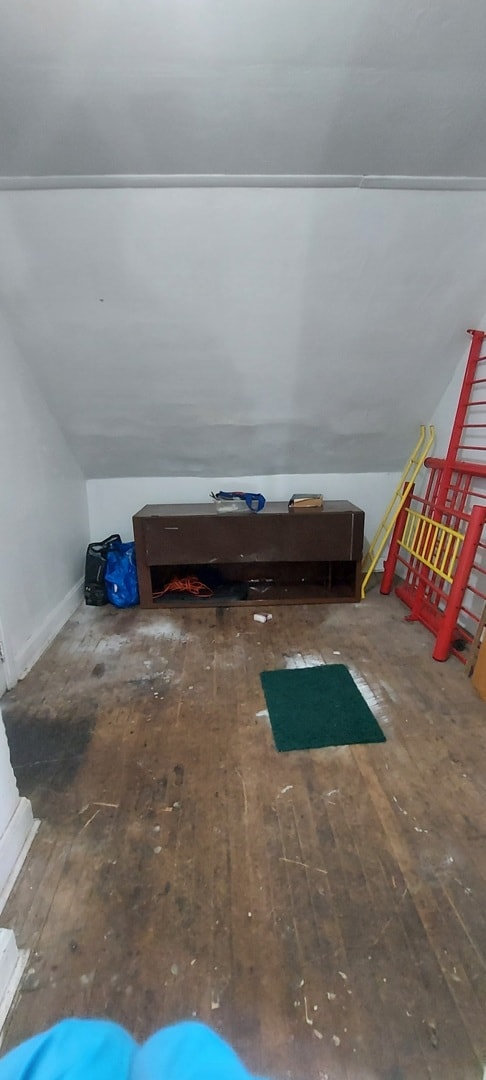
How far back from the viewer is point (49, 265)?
203cm

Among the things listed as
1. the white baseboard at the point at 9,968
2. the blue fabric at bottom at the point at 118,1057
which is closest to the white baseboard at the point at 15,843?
the white baseboard at the point at 9,968

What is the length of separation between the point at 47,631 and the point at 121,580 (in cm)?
58

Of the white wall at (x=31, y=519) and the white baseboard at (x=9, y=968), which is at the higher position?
the white wall at (x=31, y=519)

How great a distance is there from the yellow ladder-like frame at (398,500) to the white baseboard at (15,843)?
2.32 metres

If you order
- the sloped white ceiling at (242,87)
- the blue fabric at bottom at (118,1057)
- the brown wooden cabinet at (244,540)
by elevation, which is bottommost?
the brown wooden cabinet at (244,540)

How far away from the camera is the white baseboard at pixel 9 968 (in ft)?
3.35

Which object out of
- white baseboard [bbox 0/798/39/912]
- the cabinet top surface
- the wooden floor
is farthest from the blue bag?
white baseboard [bbox 0/798/39/912]

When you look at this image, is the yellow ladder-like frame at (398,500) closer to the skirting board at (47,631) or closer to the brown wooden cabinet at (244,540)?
the brown wooden cabinet at (244,540)

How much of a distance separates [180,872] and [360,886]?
495mm

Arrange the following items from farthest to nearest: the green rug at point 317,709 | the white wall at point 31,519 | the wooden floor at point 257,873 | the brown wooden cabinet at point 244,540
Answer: the brown wooden cabinet at point 244,540
the white wall at point 31,519
the green rug at point 317,709
the wooden floor at point 257,873

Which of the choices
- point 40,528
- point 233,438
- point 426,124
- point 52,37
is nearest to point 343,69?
point 426,124

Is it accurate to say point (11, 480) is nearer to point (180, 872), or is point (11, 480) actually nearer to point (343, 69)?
point (180, 872)

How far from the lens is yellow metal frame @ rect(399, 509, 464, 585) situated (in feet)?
8.29

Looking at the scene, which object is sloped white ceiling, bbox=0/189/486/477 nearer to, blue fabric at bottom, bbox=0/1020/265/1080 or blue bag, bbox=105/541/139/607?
blue bag, bbox=105/541/139/607
